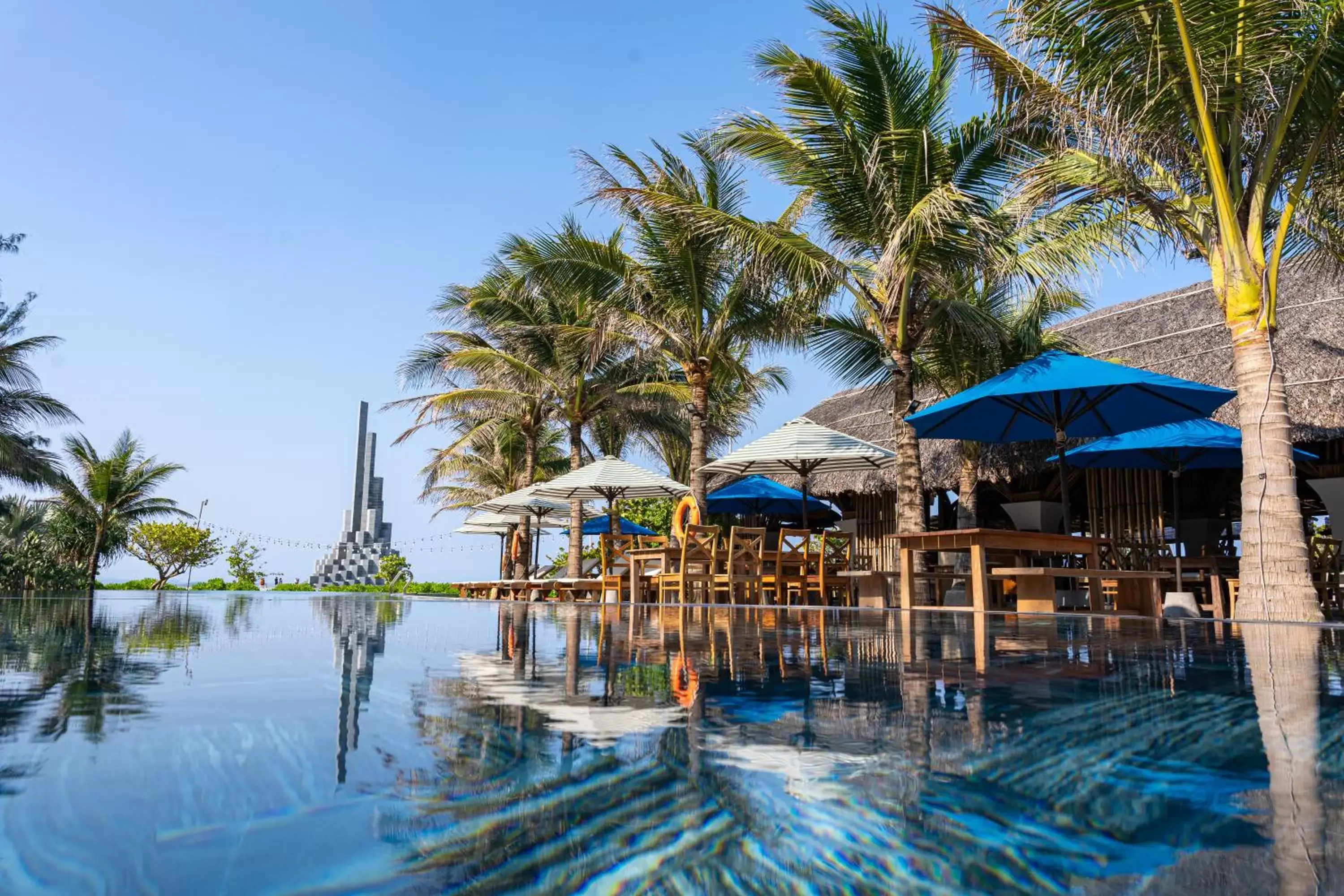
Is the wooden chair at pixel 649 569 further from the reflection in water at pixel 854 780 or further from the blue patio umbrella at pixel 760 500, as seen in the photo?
the reflection in water at pixel 854 780

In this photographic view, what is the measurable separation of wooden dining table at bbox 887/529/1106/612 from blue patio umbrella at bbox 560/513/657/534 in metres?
11.8

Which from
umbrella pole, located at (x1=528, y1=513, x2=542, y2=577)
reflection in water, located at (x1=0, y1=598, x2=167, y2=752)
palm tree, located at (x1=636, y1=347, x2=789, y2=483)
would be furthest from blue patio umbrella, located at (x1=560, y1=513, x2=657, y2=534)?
reflection in water, located at (x1=0, y1=598, x2=167, y2=752)

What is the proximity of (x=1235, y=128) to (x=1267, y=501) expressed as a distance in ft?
9.43

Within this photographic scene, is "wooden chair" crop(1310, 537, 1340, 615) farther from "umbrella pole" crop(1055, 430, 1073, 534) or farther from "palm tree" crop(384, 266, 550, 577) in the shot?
"palm tree" crop(384, 266, 550, 577)

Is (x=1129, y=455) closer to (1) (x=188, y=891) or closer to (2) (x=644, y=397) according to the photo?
(2) (x=644, y=397)

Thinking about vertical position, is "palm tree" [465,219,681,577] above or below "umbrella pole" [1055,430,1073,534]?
above

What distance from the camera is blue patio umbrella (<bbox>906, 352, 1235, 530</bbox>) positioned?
746 cm

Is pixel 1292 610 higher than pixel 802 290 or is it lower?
lower

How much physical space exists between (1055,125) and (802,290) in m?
3.38

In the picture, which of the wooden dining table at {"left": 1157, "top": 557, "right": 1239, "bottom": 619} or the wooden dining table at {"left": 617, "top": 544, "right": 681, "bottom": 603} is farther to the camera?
the wooden dining table at {"left": 617, "top": 544, "right": 681, "bottom": 603}

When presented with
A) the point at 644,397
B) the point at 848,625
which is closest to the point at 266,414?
the point at 644,397

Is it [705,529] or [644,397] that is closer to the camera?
[705,529]

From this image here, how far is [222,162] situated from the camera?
54.0 feet

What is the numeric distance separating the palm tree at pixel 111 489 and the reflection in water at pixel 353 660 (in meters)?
25.6
